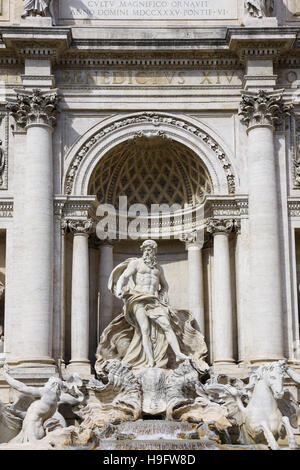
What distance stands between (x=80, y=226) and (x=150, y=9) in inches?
278

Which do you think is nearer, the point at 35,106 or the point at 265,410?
the point at 265,410

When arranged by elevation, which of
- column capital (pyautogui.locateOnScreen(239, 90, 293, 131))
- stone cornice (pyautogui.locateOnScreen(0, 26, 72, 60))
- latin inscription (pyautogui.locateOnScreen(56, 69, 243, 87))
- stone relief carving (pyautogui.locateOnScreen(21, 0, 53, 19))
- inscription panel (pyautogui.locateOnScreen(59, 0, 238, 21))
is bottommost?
column capital (pyautogui.locateOnScreen(239, 90, 293, 131))

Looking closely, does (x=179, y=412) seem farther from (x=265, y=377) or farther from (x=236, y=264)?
(x=236, y=264)

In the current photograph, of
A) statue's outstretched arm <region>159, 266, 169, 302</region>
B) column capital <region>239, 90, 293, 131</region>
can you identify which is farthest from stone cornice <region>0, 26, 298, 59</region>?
statue's outstretched arm <region>159, 266, 169, 302</region>

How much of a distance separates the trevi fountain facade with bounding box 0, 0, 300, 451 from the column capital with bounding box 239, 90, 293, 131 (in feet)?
0.14

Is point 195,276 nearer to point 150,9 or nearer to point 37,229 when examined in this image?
point 37,229

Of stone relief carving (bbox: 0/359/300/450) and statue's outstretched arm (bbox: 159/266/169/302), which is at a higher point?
statue's outstretched arm (bbox: 159/266/169/302)

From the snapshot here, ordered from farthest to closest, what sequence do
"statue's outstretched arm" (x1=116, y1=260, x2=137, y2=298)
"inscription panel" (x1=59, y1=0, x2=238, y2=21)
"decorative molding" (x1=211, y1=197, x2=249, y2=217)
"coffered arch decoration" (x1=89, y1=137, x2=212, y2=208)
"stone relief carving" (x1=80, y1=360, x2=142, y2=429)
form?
"inscription panel" (x1=59, y1=0, x2=238, y2=21)
"coffered arch decoration" (x1=89, y1=137, x2=212, y2=208)
"decorative molding" (x1=211, y1=197, x2=249, y2=217)
"statue's outstretched arm" (x1=116, y1=260, x2=137, y2=298)
"stone relief carving" (x1=80, y1=360, x2=142, y2=429)

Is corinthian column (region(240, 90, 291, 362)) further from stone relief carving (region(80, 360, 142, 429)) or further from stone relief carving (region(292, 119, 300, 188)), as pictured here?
stone relief carving (region(80, 360, 142, 429))

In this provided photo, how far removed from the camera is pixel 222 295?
26.1m

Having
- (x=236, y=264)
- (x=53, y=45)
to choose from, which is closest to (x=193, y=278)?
(x=236, y=264)

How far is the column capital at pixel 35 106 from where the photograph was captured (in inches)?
1035

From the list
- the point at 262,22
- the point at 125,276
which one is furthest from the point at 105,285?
the point at 262,22

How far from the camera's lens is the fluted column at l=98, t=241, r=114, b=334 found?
88.8ft
